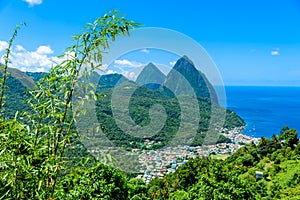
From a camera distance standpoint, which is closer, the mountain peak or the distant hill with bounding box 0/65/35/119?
the distant hill with bounding box 0/65/35/119

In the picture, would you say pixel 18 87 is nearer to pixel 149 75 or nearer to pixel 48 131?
pixel 149 75

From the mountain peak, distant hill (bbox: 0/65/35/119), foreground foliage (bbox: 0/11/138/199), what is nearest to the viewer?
foreground foliage (bbox: 0/11/138/199)

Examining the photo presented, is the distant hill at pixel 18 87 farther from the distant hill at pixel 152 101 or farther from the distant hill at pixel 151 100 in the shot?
the distant hill at pixel 152 101

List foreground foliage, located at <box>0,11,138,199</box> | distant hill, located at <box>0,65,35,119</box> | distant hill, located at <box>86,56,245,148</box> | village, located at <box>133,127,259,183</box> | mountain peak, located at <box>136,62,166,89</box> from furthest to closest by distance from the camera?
village, located at <box>133,127,259,183</box> < distant hill, located at <box>86,56,245,148</box> < mountain peak, located at <box>136,62,166,89</box> < distant hill, located at <box>0,65,35,119</box> < foreground foliage, located at <box>0,11,138,199</box>

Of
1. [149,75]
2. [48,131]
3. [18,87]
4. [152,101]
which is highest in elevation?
[152,101]

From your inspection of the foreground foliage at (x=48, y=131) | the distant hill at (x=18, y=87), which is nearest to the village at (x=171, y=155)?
the distant hill at (x=18, y=87)

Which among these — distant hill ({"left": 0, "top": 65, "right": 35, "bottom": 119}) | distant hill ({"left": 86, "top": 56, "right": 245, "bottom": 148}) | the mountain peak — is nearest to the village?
distant hill ({"left": 86, "top": 56, "right": 245, "bottom": 148})

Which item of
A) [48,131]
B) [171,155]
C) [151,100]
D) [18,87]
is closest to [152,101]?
[151,100]

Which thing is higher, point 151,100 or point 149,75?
point 151,100

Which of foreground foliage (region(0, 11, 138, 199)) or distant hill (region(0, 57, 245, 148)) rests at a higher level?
distant hill (region(0, 57, 245, 148))

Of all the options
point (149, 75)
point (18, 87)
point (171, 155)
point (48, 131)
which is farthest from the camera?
point (171, 155)

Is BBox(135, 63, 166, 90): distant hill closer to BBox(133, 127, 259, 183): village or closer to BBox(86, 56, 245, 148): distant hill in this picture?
BBox(86, 56, 245, 148): distant hill

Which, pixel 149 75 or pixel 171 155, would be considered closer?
pixel 149 75
